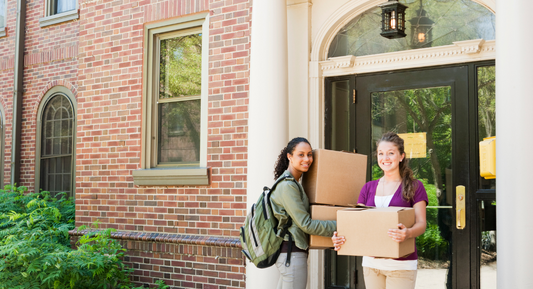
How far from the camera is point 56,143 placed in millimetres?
9617

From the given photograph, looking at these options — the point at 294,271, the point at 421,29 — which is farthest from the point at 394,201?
the point at 421,29

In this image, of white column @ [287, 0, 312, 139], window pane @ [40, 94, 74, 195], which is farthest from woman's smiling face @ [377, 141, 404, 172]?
window pane @ [40, 94, 74, 195]

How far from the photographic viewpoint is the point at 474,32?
17.3 feet

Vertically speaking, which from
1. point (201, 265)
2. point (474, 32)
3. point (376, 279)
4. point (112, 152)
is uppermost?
point (474, 32)

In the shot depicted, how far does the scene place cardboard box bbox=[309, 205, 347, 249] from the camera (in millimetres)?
3566

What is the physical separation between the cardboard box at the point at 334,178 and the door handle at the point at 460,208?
1782mm

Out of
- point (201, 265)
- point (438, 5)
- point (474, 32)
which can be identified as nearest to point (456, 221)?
point (474, 32)

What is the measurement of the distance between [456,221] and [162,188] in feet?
11.1

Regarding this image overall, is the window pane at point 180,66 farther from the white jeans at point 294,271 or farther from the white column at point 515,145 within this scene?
the white column at point 515,145

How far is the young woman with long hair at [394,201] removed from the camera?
3.33 metres

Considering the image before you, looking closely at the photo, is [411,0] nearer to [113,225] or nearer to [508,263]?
[508,263]

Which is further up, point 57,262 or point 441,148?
point 441,148

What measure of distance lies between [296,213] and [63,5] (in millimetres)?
7662

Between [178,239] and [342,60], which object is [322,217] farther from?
[178,239]
